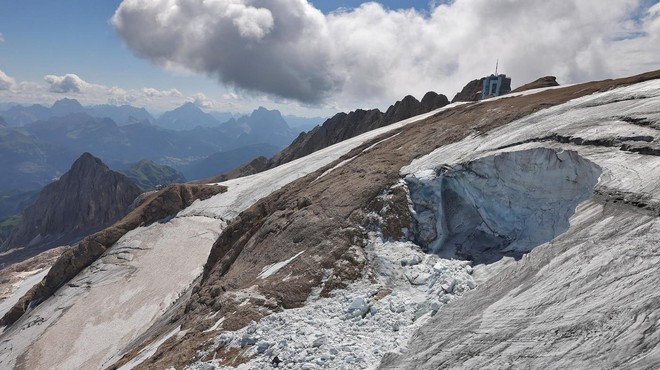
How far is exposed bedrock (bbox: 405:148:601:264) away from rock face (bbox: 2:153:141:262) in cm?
16574

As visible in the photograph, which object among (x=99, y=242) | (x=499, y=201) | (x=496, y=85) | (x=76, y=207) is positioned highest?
(x=496, y=85)

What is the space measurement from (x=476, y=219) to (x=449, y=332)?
34.0 ft

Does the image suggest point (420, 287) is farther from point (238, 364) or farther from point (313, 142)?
point (313, 142)

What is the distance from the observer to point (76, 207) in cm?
17938

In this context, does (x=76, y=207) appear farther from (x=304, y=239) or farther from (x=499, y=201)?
(x=499, y=201)

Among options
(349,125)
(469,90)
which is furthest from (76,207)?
(469,90)

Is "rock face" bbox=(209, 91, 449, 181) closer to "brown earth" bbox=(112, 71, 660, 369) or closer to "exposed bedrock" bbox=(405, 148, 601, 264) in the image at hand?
"brown earth" bbox=(112, 71, 660, 369)

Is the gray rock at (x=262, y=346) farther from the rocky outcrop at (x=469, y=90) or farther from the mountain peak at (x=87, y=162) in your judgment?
the mountain peak at (x=87, y=162)

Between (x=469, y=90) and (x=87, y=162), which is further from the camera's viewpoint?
(x=87, y=162)

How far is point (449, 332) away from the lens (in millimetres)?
12594

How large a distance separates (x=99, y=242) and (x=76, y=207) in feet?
521

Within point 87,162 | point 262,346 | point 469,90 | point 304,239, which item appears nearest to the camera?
point 262,346

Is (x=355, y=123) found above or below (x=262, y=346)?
above

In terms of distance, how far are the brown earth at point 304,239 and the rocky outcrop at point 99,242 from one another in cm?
2465
